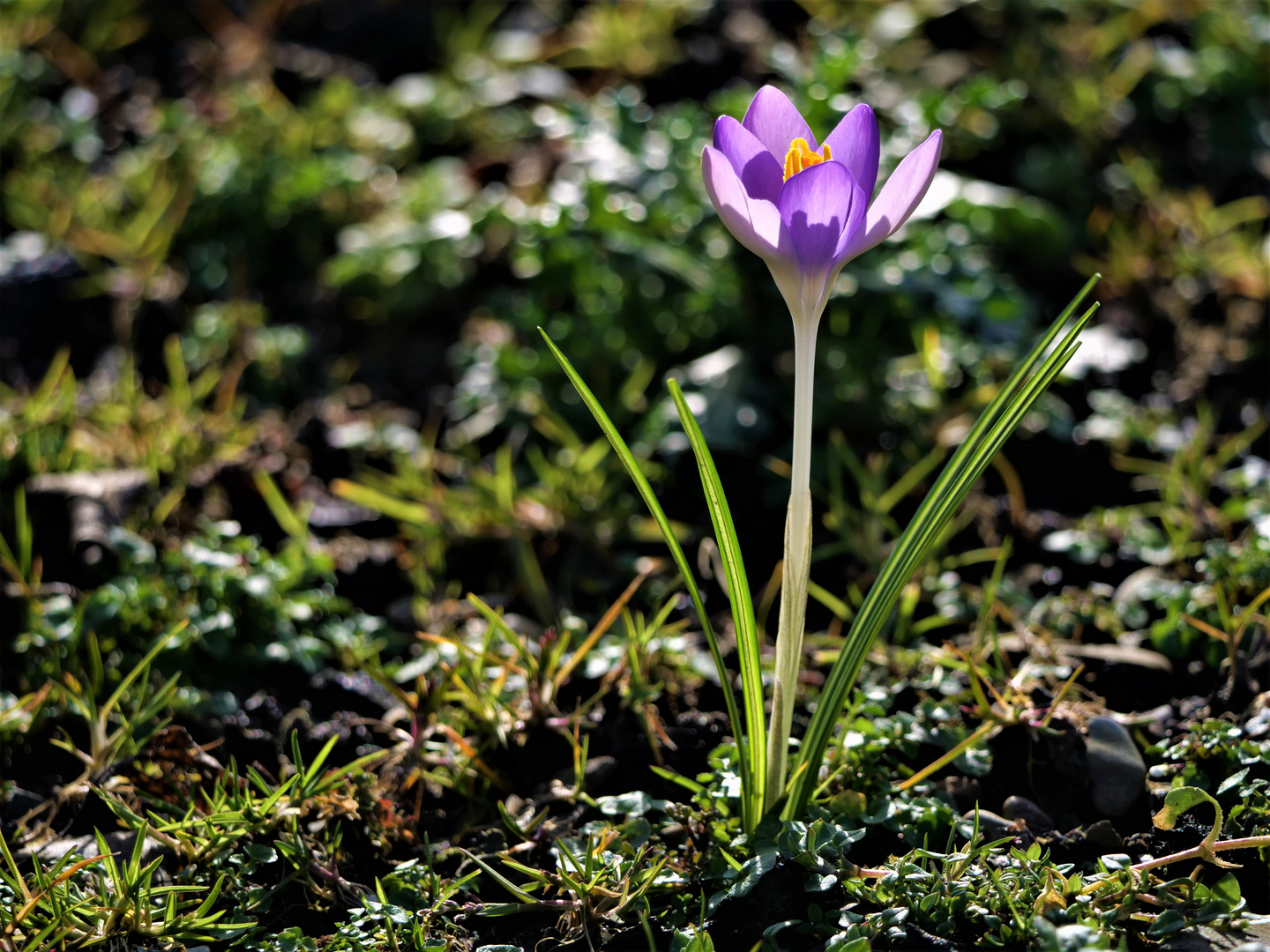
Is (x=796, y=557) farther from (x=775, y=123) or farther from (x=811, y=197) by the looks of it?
(x=775, y=123)

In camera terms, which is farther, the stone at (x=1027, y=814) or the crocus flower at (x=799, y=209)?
the stone at (x=1027, y=814)

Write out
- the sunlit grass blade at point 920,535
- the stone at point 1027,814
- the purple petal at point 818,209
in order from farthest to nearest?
1. the stone at point 1027,814
2. the sunlit grass blade at point 920,535
3. the purple petal at point 818,209

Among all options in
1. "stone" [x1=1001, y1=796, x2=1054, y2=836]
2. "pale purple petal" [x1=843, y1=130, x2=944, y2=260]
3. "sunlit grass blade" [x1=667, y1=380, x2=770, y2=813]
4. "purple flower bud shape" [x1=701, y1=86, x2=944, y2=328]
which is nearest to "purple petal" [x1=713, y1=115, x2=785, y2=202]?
"purple flower bud shape" [x1=701, y1=86, x2=944, y2=328]

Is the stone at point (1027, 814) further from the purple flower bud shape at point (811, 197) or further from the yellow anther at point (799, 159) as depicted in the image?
the yellow anther at point (799, 159)

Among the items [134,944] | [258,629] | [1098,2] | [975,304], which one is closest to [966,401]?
[975,304]

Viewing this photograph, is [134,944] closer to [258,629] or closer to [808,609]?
[258,629]

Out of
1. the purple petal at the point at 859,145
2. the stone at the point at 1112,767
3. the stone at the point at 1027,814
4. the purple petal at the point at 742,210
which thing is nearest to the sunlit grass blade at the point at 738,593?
the purple petal at the point at 742,210

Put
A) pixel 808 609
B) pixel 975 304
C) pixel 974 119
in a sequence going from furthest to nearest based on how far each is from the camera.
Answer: pixel 974 119
pixel 975 304
pixel 808 609
